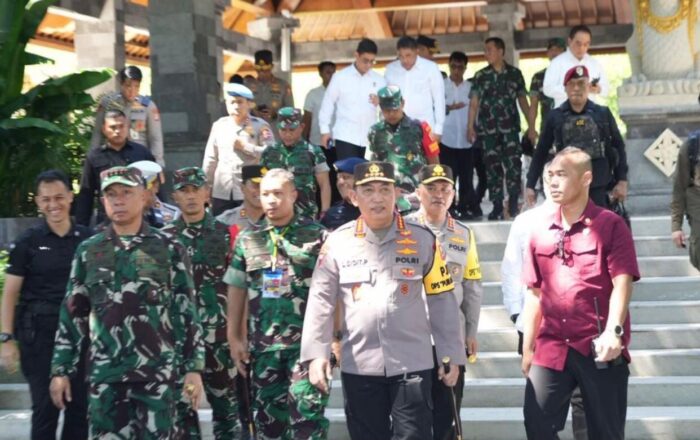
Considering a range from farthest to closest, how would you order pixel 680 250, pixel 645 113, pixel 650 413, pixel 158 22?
1. pixel 158 22
2. pixel 645 113
3. pixel 680 250
4. pixel 650 413

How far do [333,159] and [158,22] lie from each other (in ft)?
12.5

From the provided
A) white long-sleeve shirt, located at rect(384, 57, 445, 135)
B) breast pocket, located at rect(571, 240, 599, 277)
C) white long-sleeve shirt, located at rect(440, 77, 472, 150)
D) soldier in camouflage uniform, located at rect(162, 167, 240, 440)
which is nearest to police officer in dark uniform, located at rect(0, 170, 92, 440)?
soldier in camouflage uniform, located at rect(162, 167, 240, 440)

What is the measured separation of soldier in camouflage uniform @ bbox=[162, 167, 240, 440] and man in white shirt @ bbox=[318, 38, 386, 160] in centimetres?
430

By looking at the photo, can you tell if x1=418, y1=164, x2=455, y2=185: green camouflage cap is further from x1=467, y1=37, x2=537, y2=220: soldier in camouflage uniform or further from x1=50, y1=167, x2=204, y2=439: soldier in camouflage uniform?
x1=467, y1=37, x2=537, y2=220: soldier in camouflage uniform

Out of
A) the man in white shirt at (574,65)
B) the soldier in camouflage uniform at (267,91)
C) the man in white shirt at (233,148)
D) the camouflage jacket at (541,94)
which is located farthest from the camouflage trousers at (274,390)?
the camouflage jacket at (541,94)

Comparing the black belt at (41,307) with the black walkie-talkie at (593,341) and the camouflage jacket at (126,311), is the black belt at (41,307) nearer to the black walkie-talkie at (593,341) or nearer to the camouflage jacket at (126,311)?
the camouflage jacket at (126,311)

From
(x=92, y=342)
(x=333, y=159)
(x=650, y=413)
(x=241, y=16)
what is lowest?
(x=650, y=413)

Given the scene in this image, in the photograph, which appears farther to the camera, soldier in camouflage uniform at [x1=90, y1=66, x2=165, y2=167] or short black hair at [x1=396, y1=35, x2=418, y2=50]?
short black hair at [x1=396, y1=35, x2=418, y2=50]

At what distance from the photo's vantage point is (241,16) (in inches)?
1029

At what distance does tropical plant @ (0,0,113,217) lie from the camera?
12.5 meters

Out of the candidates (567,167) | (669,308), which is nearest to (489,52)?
(669,308)

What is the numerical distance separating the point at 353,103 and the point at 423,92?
2.24 ft

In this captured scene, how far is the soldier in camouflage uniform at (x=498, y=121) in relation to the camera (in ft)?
45.0

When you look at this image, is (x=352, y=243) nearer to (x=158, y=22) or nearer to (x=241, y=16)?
(x=158, y=22)
